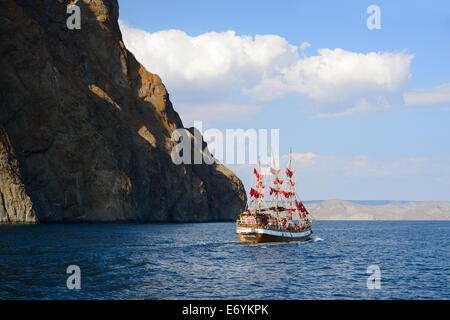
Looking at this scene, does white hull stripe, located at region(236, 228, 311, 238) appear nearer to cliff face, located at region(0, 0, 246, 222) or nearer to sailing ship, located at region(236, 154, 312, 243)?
sailing ship, located at region(236, 154, 312, 243)

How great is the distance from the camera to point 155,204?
5709 inches

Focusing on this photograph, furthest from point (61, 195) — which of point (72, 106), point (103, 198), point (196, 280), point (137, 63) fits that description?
point (196, 280)

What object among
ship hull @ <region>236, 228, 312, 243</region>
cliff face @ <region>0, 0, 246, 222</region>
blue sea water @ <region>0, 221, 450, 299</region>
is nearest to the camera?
blue sea water @ <region>0, 221, 450, 299</region>

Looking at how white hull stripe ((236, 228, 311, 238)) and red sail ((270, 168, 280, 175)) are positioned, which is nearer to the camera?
white hull stripe ((236, 228, 311, 238))

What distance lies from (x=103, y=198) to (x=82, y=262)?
74.7 meters

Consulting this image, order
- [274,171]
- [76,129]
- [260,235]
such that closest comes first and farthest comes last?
[260,235] < [274,171] < [76,129]

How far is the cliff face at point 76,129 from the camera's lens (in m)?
107

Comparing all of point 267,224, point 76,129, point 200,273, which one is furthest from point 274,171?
point 76,129

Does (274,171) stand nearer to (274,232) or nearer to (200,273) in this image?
(274,232)

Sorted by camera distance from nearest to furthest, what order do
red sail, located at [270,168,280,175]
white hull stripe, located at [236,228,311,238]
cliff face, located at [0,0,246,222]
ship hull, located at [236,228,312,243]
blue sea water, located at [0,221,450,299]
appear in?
blue sea water, located at [0,221,450,299] < white hull stripe, located at [236,228,311,238] < ship hull, located at [236,228,312,243] < red sail, located at [270,168,280,175] < cliff face, located at [0,0,246,222]

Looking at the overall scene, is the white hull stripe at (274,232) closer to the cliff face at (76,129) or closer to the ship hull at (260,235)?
the ship hull at (260,235)

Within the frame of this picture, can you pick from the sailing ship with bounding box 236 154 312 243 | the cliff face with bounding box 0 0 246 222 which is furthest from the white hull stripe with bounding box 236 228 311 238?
the cliff face with bounding box 0 0 246 222

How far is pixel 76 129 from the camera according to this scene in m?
117

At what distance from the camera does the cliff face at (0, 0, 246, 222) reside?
107000 millimetres
